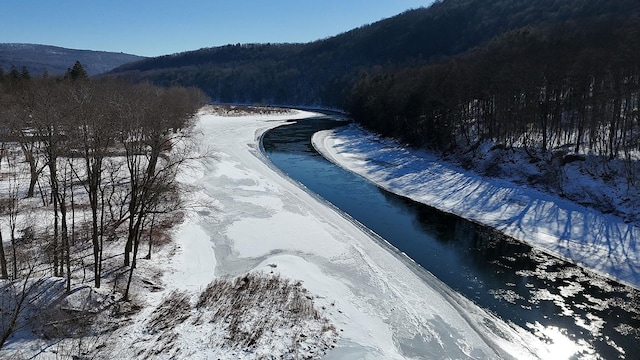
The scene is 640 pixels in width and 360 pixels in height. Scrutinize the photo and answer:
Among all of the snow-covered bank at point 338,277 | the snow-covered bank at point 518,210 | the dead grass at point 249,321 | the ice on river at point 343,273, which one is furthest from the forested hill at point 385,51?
the dead grass at point 249,321

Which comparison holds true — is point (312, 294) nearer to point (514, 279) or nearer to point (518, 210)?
point (514, 279)

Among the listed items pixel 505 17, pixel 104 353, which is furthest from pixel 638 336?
pixel 505 17

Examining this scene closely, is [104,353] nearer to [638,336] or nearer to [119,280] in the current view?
[119,280]

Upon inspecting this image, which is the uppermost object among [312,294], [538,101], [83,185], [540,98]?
[540,98]

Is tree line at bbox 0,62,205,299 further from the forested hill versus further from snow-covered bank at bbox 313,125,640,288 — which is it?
the forested hill

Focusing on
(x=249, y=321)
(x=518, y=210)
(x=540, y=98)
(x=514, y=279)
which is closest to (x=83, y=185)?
(x=249, y=321)
